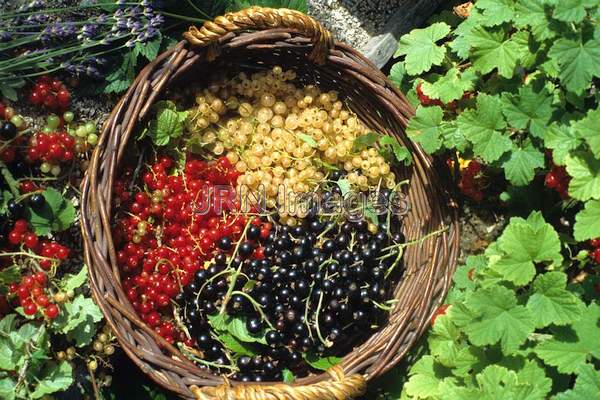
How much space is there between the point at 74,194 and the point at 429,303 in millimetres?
1049

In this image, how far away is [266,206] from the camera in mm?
2158

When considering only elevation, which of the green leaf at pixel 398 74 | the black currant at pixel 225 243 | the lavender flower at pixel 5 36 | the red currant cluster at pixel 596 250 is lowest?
the black currant at pixel 225 243

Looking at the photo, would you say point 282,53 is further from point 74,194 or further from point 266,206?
point 74,194

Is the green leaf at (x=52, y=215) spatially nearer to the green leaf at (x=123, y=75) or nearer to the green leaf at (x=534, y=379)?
the green leaf at (x=123, y=75)

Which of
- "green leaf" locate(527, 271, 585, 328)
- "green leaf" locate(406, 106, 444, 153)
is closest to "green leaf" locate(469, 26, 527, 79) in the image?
"green leaf" locate(406, 106, 444, 153)

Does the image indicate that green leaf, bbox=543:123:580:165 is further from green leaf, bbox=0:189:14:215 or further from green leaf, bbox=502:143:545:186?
green leaf, bbox=0:189:14:215

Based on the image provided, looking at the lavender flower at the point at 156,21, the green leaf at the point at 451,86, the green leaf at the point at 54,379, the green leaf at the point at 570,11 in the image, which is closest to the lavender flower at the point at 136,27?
the lavender flower at the point at 156,21

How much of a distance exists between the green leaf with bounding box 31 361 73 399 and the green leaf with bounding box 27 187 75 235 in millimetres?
357

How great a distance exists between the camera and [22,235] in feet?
6.02

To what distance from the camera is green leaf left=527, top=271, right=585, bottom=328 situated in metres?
1.54

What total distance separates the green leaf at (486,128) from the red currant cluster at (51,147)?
105 cm

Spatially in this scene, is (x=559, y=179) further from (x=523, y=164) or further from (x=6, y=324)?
(x=6, y=324)

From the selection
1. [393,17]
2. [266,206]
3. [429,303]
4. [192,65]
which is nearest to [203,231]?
[266,206]

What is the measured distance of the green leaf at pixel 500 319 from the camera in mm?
1582
